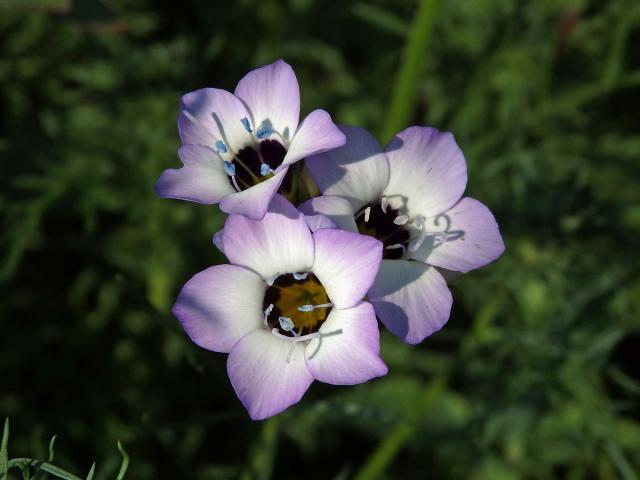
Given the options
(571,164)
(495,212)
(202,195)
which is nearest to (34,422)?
(202,195)

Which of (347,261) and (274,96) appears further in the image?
(274,96)

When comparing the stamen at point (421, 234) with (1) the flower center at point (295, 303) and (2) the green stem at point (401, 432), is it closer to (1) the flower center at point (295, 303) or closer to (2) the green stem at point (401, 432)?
(1) the flower center at point (295, 303)

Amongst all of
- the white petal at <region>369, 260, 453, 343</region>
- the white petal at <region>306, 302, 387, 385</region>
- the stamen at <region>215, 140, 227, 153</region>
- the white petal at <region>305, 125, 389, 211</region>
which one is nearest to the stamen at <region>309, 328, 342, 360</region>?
the white petal at <region>306, 302, 387, 385</region>

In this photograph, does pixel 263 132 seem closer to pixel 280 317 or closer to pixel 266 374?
pixel 280 317

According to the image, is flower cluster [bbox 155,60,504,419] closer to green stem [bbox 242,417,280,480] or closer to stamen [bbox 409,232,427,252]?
stamen [bbox 409,232,427,252]

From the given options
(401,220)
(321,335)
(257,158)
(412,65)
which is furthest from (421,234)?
(412,65)

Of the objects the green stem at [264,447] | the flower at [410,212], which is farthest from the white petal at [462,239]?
the green stem at [264,447]
